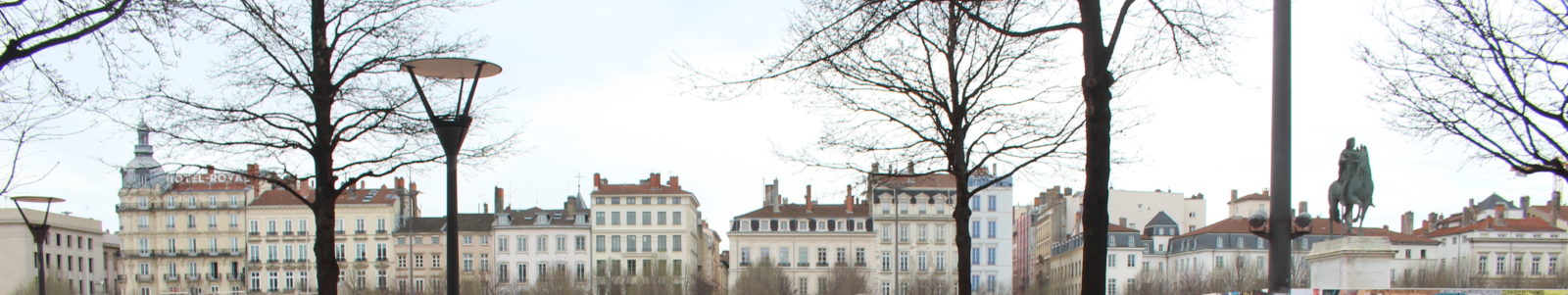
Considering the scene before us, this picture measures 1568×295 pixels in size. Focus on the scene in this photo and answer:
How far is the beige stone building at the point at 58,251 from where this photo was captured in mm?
84562

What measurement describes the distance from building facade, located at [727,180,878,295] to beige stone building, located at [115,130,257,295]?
3669 cm

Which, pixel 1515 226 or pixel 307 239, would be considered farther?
pixel 307 239

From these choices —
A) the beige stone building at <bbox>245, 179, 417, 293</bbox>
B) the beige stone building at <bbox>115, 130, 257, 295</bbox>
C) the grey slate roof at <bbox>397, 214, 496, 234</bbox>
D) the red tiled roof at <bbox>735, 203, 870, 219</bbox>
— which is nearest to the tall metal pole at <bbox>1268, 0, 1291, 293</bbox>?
the red tiled roof at <bbox>735, 203, 870, 219</bbox>

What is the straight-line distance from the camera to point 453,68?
39.3 ft

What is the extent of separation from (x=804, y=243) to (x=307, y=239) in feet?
115

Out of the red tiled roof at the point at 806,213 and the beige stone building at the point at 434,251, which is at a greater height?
the red tiled roof at the point at 806,213

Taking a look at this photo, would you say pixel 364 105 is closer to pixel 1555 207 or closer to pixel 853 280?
pixel 853 280

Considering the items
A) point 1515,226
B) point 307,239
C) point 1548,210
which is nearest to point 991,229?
point 1515,226

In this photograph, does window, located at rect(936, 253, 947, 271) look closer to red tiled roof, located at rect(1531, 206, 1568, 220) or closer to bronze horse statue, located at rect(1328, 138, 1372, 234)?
red tiled roof, located at rect(1531, 206, 1568, 220)

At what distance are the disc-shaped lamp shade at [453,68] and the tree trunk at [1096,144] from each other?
571 centimetres

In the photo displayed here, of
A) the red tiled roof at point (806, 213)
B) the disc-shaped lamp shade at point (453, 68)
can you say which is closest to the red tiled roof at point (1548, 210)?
the red tiled roof at point (806, 213)

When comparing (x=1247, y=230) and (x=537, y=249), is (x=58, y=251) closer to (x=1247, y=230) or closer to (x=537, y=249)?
(x=537, y=249)

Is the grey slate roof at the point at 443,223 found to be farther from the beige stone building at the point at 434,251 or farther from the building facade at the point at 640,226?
the building facade at the point at 640,226

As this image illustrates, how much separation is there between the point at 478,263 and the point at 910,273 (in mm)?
29794
